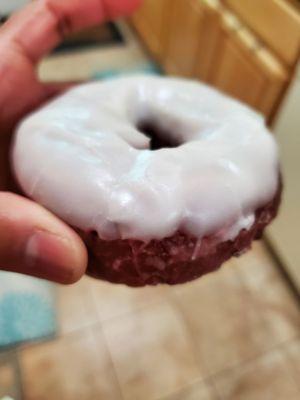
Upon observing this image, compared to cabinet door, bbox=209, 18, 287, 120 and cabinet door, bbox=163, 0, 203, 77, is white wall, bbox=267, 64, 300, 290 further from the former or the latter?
cabinet door, bbox=163, 0, 203, 77

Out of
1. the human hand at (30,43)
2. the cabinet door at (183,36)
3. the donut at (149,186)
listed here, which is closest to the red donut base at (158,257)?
the donut at (149,186)

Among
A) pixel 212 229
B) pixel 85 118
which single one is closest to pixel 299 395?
pixel 212 229

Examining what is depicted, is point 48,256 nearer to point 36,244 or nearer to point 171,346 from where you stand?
point 36,244

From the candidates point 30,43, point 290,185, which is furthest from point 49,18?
point 290,185

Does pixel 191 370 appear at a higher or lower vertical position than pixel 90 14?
lower

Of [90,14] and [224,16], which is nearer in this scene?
[90,14]

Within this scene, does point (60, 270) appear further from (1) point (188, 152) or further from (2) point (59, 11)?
(2) point (59, 11)
